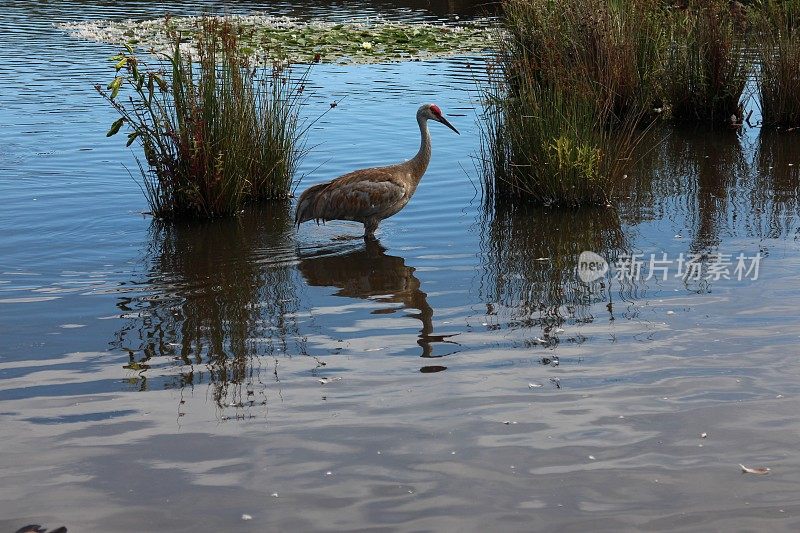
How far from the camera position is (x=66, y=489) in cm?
Answer: 479

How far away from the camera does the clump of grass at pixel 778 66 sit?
13.4 meters

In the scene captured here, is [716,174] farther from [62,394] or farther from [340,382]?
[62,394]

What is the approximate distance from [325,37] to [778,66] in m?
10.4

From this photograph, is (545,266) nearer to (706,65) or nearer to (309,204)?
(309,204)

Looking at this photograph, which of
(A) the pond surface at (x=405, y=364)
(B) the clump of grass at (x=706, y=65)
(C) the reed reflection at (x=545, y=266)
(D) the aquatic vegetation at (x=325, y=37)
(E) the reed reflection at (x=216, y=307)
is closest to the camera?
(A) the pond surface at (x=405, y=364)

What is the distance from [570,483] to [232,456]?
5.21 ft

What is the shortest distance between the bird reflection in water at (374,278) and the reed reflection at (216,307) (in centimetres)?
26

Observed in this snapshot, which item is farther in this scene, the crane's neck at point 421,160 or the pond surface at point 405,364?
the crane's neck at point 421,160

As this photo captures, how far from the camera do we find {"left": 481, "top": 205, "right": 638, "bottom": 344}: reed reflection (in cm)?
724

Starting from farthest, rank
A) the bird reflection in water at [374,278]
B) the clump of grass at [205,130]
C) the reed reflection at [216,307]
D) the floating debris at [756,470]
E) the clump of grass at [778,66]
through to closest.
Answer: the clump of grass at [778,66] → the clump of grass at [205,130] → the bird reflection in water at [374,278] → the reed reflection at [216,307] → the floating debris at [756,470]

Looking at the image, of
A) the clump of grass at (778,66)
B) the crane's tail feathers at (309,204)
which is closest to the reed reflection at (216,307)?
the crane's tail feathers at (309,204)

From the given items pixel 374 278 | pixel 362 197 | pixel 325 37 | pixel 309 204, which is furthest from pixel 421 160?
pixel 325 37

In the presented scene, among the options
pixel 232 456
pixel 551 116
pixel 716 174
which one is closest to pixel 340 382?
pixel 232 456

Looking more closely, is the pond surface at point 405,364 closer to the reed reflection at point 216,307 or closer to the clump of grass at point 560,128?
the reed reflection at point 216,307
